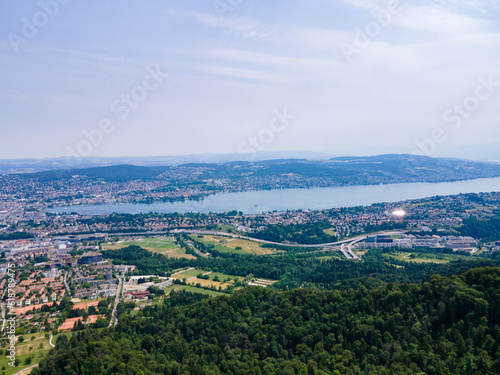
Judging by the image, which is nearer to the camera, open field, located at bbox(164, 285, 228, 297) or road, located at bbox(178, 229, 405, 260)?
open field, located at bbox(164, 285, 228, 297)

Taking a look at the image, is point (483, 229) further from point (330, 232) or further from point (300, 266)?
point (300, 266)

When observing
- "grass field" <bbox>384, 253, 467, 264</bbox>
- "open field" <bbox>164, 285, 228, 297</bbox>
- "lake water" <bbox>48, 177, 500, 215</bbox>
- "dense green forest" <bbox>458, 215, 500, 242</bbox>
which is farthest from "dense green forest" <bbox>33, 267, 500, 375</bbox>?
"lake water" <bbox>48, 177, 500, 215</bbox>

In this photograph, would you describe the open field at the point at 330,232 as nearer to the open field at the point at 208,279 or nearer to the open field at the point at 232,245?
the open field at the point at 232,245

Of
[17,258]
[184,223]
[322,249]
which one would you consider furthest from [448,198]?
[17,258]

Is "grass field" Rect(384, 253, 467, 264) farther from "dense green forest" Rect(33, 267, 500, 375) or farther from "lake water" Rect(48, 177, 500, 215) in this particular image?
"lake water" Rect(48, 177, 500, 215)

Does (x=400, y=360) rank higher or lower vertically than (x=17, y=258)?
higher

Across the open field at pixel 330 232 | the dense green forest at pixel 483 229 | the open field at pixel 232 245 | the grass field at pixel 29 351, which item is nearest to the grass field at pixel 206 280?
the open field at pixel 232 245

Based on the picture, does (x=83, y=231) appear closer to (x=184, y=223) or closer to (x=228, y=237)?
(x=184, y=223)
